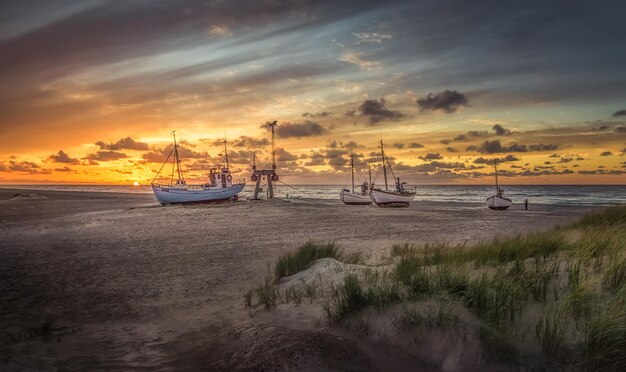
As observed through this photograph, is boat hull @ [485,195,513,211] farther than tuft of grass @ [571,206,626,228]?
Yes

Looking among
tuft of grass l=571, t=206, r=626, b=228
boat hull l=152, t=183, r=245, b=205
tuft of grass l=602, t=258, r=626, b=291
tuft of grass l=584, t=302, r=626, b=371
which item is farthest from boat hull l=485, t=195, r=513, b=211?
tuft of grass l=584, t=302, r=626, b=371

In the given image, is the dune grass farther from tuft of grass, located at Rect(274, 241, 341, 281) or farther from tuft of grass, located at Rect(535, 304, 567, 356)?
tuft of grass, located at Rect(274, 241, 341, 281)

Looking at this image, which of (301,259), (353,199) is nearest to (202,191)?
(353,199)

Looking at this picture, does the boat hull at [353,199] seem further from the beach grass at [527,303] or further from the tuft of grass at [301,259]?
the beach grass at [527,303]

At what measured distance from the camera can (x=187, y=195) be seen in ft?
169

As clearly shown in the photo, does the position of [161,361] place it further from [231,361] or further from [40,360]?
[40,360]

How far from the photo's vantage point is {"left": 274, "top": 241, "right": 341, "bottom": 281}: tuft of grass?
9.98m

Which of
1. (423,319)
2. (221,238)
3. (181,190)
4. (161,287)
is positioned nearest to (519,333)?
(423,319)

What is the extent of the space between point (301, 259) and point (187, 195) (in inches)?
1732

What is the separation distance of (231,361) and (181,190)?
1918 inches

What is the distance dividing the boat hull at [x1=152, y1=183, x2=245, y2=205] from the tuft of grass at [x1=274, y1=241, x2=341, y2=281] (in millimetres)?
43018

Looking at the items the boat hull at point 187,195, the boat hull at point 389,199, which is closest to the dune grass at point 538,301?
the boat hull at point 389,199

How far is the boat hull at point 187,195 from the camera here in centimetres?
5094

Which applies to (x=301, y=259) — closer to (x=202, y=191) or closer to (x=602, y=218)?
(x=602, y=218)
